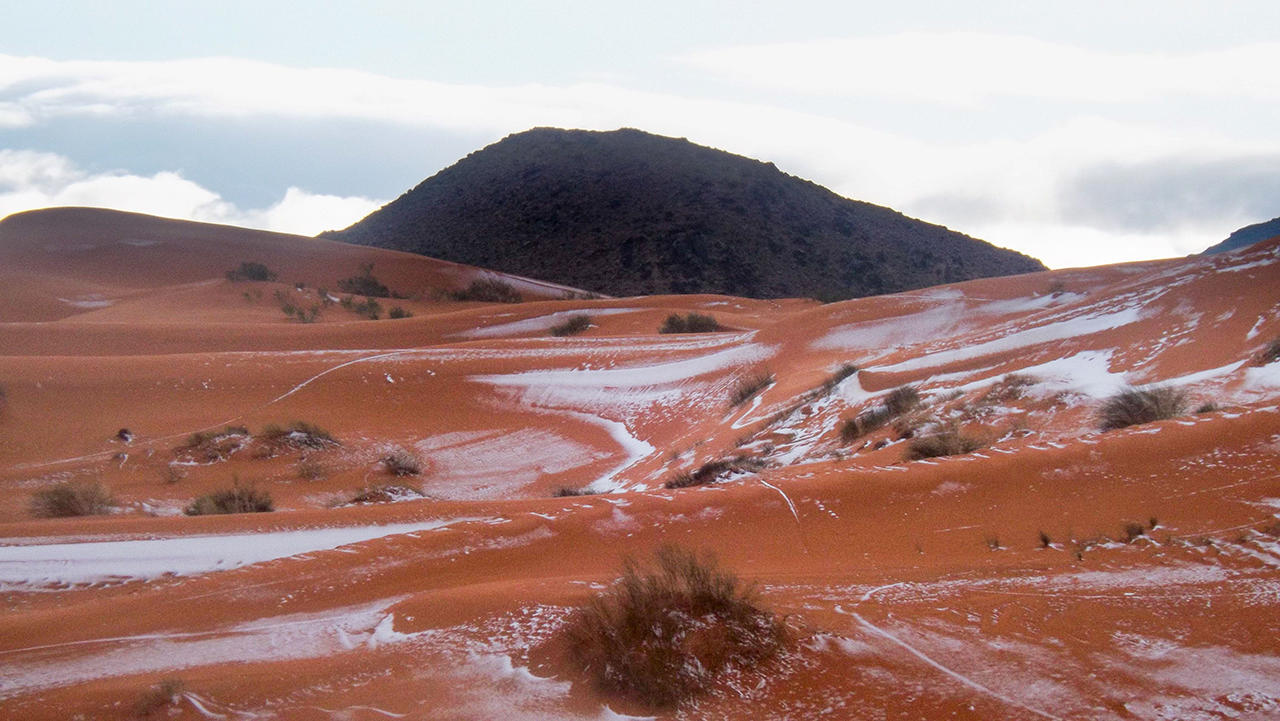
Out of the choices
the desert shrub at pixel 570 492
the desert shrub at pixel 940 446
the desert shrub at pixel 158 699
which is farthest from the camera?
the desert shrub at pixel 570 492

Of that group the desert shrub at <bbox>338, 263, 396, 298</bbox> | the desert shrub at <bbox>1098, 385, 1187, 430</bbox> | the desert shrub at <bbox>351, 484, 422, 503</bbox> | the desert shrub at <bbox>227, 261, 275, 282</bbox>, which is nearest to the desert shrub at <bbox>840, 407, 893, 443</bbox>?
the desert shrub at <bbox>1098, 385, 1187, 430</bbox>

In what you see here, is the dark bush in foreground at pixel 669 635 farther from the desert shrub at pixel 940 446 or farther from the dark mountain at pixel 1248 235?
the dark mountain at pixel 1248 235

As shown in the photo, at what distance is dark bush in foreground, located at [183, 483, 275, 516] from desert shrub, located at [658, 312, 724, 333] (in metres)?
18.0

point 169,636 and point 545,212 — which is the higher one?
point 545,212

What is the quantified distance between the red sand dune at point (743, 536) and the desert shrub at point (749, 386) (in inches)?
8.2

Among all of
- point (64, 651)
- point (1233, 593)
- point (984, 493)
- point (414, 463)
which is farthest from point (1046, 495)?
point (414, 463)

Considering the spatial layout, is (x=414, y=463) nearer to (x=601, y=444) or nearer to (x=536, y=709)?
(x=601, y=444)

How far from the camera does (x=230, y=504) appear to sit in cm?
961

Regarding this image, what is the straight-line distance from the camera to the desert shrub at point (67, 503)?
9547 millimetres

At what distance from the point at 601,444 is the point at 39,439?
31.5 ft

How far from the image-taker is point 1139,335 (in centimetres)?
1235

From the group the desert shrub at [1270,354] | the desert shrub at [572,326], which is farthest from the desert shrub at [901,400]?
the desert shrub at [572,326]

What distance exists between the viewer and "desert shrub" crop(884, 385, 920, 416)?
1183 cm

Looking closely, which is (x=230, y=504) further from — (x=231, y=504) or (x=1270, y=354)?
(x=1270, y=354)
